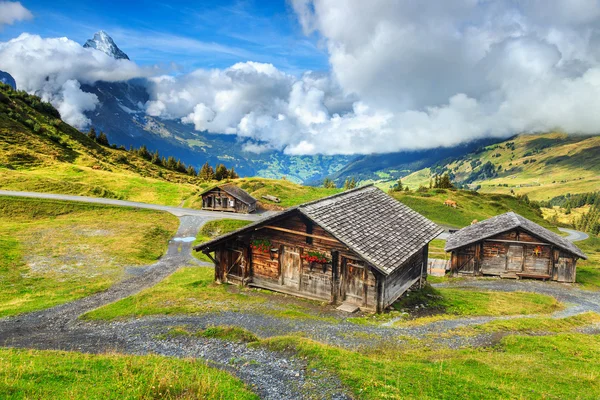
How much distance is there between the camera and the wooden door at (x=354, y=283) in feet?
81.3

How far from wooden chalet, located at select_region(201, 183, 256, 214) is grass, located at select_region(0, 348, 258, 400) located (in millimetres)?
64635

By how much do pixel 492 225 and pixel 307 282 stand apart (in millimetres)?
28542

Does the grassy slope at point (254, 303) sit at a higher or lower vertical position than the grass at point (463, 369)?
lower

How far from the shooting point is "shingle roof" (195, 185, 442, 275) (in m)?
24.6

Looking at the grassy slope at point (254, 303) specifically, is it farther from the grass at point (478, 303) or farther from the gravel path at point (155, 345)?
the gravel path at point (155, 345)

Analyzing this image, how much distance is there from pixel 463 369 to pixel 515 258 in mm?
33324

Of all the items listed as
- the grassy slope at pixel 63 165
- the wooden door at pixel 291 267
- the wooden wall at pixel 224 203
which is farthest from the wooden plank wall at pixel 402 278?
the grassy slope at pixel 63 165

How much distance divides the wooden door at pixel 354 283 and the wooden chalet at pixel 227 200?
5417cm

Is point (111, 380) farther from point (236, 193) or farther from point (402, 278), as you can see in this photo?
point (236, 193)

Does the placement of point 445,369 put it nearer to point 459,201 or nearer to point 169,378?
point 169,378

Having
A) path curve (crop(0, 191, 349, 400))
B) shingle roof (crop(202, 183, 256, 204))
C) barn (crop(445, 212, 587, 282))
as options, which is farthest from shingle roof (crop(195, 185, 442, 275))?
shingle roof (crop(202, 183, 256, 204))

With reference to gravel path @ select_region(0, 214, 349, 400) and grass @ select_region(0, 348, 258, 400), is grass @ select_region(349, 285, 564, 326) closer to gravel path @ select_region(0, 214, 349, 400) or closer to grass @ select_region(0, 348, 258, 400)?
gravel path @ select_region(0, 214, 349, 400)

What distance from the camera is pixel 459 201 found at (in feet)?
391

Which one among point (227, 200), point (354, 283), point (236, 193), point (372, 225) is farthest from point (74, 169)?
point (354, 283)
